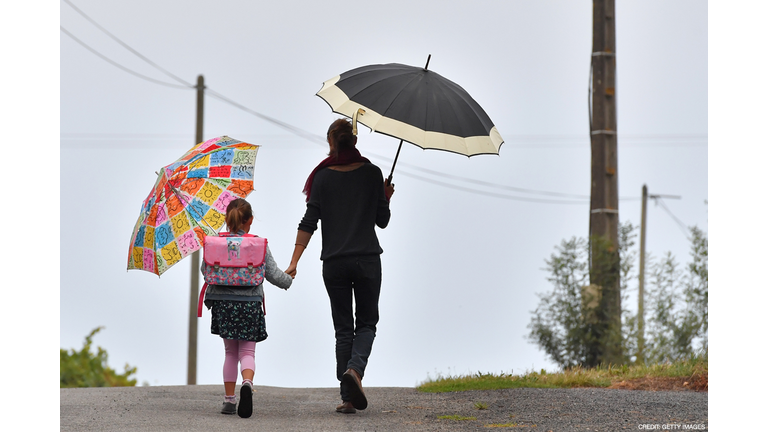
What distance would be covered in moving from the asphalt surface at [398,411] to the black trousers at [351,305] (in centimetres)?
44

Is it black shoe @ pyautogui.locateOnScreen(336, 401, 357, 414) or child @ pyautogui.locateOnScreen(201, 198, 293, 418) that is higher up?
child @ pyautogui.locateOnScreen(201, 198, 293, 418)

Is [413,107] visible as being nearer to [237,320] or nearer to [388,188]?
[388,188]

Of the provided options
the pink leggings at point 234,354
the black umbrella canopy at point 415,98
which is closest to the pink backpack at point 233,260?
the pink leggings at point 234,354

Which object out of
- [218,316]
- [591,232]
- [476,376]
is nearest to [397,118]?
[218,316]

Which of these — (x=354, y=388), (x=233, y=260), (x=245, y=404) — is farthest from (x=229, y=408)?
(x=233, y=260)

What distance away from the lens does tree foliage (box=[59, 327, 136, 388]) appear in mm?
17766

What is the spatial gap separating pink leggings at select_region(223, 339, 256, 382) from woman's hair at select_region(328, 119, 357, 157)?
1560mm

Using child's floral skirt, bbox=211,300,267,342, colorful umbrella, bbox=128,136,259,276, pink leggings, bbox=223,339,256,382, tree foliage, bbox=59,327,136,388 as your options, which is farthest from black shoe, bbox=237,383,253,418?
tree foliage, bbox=59,327,136,388

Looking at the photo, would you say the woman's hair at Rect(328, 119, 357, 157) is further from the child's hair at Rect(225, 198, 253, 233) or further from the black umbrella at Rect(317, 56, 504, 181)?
the child's hair at Rect(225, 198, 253, 233)

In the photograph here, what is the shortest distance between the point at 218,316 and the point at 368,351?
1.13 metres

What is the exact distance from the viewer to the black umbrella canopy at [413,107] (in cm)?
585

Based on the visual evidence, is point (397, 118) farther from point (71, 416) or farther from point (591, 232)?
point (591, 232)

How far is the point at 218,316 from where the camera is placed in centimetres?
606

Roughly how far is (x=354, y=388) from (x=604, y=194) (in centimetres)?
725
